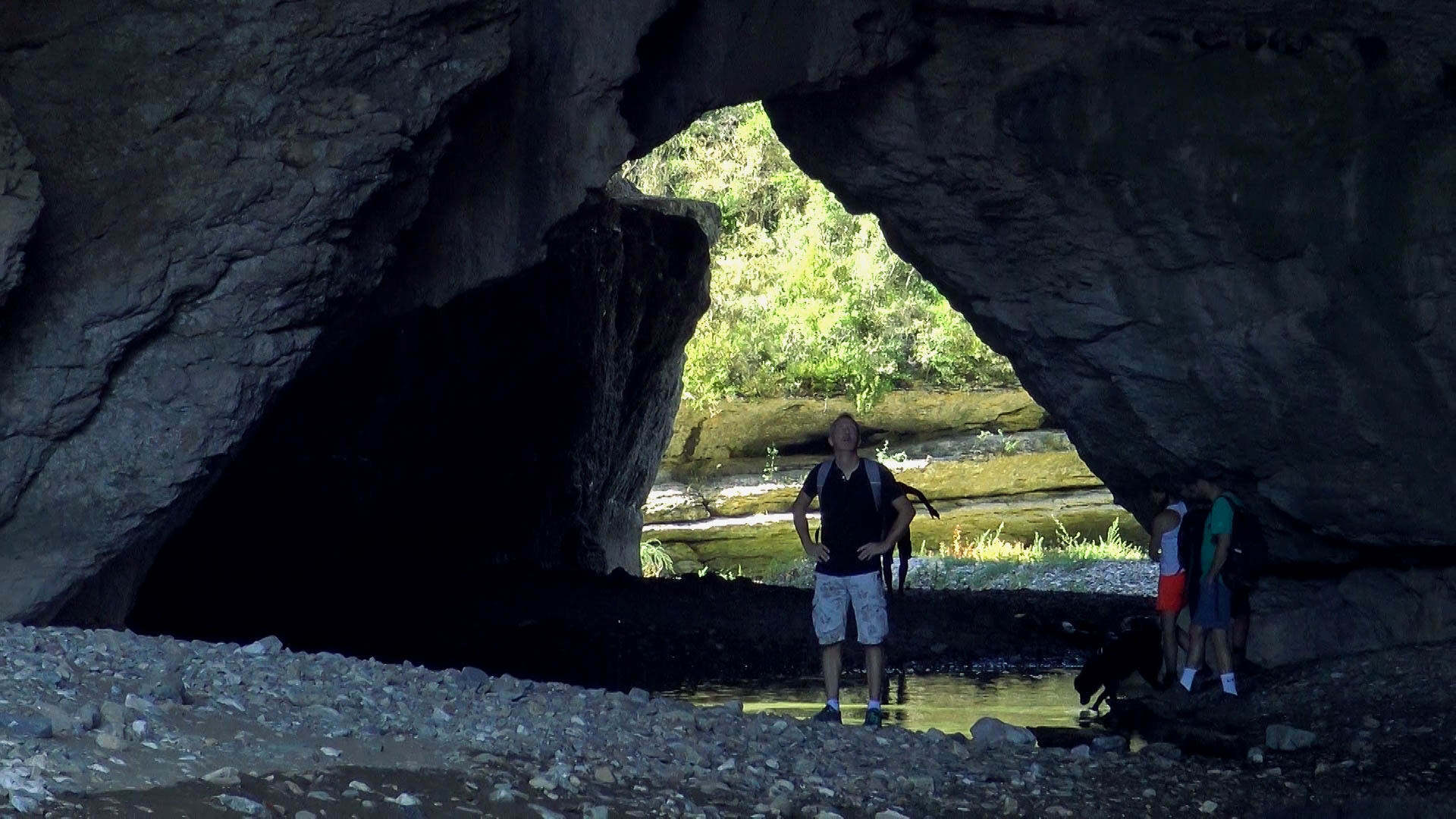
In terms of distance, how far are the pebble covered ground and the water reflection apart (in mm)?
1507

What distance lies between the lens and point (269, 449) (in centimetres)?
1327

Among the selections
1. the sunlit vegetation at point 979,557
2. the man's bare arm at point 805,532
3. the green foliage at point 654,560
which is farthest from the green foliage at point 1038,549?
the man's bare arm at point 805,532

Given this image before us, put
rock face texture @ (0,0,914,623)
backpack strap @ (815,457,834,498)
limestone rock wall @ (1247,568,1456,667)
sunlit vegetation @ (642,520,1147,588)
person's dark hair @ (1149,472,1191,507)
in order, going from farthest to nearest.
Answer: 1. sunlit vegetation @ (642,520,1147,588)
2. person's dark hair @ (1149,472,1191,507)
3. limestone rock wall @ (1247,568,1456,667)
4. backpack strap @ (815,457,834,498)
5. rock face texture @ (0,0,914,623)

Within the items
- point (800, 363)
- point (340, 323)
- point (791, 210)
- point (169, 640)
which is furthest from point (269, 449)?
point (791, 210)

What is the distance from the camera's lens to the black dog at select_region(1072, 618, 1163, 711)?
983 cm

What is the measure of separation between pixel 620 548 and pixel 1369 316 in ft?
35.8

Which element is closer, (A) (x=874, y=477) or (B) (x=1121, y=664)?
(A) (x=874, y=477)

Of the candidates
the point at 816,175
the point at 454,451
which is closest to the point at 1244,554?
the point at 816,175

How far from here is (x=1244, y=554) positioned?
9.46 m

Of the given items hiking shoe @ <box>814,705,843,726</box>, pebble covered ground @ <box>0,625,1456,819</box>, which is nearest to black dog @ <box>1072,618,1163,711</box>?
pebble covered ground @ <box>0,625,1456,819</box>

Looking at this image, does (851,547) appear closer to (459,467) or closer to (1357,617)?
(1357,617)

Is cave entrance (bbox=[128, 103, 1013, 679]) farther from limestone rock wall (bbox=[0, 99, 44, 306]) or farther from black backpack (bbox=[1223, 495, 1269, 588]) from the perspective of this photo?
black backpack (bbox=[1223, 495, 1269, 588])

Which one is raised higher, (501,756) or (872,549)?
(872,549)

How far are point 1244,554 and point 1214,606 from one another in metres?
0.38
